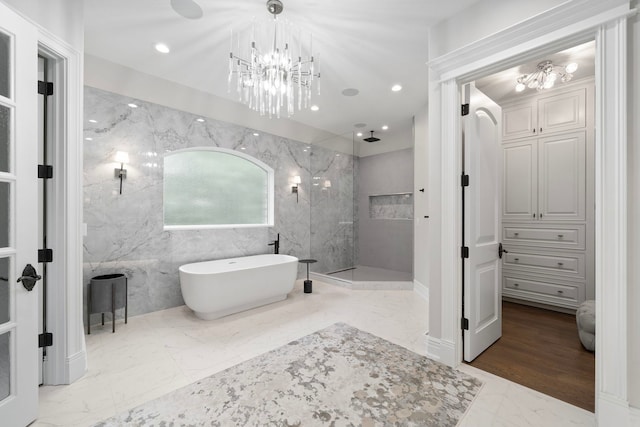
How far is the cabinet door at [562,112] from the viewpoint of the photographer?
3227 mm

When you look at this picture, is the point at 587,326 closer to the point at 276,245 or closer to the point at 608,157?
the point at 608,157

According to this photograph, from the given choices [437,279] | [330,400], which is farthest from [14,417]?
[437,279]

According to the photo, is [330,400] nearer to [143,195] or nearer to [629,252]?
[629,252]

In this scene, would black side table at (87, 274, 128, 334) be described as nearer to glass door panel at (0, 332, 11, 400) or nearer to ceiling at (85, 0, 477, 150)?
glass door panel at (0, 332, 11, 400)

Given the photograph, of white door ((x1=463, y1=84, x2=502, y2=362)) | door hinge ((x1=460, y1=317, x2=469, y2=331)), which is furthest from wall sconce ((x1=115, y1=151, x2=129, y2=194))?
door hinge ((x1=460, y1=317, x2=469, y2=331))

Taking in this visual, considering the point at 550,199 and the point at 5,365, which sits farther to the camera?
the point at 550,199

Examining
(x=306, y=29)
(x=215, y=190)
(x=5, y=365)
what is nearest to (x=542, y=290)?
(x=306, y=29)

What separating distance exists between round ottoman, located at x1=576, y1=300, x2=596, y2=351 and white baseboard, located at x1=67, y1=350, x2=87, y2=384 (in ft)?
13.8

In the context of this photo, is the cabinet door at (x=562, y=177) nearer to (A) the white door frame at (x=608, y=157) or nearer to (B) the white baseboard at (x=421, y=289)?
(B) the white baseboard at (x=421, y=289)

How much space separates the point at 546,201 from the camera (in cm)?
349

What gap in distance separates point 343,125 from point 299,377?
4413 millimetres

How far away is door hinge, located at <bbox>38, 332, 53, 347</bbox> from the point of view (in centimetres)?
193

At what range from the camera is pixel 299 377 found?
207cm

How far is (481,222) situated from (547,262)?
196 centimetres
